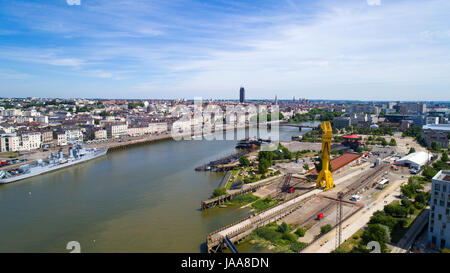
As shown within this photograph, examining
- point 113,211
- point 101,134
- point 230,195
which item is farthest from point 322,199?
point 101,134

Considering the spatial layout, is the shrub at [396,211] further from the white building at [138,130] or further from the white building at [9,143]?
the white building at [138,130]

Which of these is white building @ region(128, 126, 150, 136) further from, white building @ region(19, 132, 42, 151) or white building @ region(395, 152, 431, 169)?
white building @ region(395, 152, 431, 169)

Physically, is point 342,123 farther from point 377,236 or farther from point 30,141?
point 30,141

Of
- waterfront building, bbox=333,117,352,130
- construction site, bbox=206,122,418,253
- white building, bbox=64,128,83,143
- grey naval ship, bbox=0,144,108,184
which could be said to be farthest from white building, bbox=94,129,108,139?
waterfront building, bbox=333,117,352,130

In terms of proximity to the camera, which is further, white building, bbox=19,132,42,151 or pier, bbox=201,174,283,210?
white building, bbox=19,132,42,151

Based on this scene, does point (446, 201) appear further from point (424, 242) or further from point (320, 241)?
point (320, 241)

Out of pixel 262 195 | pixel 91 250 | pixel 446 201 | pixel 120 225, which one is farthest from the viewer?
pixel 262 195
